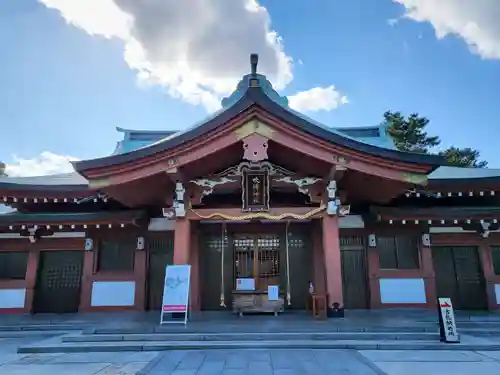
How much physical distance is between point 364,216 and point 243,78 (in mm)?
6793

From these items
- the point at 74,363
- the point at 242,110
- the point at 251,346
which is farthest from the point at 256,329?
the point at 242,110

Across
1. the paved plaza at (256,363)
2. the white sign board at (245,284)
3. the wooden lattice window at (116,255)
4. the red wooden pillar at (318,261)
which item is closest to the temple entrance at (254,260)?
the red wooden pillar at (318,261)

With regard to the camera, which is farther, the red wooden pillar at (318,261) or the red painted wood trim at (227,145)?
the red wooden pillar at (318,261)

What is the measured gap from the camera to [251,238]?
10906 mm

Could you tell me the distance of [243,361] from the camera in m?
5.53

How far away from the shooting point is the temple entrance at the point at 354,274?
34.9 feet

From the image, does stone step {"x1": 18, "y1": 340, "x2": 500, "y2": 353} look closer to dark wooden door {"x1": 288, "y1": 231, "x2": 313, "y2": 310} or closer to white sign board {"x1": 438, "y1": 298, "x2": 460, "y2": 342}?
white sign board {"x1": 438, "y1": 298, "x2": 460, "y2": 342}

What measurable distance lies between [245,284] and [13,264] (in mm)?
7456

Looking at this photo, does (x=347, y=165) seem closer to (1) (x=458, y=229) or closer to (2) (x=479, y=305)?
(1) (x=458, y=229)

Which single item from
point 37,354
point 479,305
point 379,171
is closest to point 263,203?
point 379,171

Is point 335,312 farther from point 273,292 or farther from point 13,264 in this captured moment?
point 13,264

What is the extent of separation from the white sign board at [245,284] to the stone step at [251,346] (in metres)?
3.46

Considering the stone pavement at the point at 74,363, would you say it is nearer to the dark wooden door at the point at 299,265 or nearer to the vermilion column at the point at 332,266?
the vermilion column at the point at 332,266

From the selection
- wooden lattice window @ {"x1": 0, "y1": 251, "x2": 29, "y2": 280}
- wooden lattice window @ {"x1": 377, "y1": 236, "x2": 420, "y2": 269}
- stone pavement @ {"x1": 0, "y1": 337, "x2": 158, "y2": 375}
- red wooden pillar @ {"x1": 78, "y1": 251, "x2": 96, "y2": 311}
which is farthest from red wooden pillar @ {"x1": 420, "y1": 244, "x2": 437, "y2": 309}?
wooden lattice window @ {"x1": 0, "y1": 251, "x2": 29, "y2": 280}
